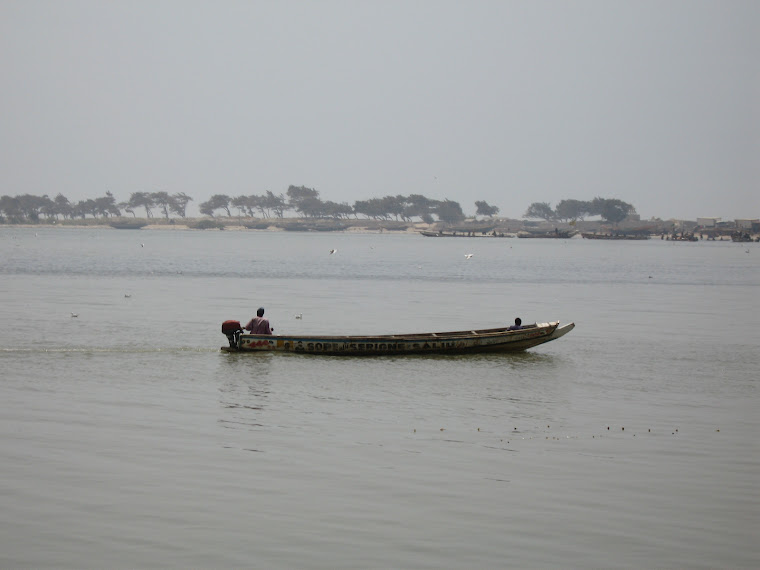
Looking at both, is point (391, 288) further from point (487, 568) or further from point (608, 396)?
point (487, 568)

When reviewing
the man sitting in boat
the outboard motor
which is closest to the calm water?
the outboard motor

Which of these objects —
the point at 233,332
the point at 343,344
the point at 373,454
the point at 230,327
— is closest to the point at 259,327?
the point at 233,332

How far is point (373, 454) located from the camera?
1703 cm

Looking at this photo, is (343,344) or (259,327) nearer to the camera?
(343,344)

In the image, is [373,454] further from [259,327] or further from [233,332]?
[259,327]

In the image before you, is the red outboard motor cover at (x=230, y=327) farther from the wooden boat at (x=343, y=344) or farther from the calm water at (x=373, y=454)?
the calm water at (x=373, y=454)

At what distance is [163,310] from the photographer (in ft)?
155

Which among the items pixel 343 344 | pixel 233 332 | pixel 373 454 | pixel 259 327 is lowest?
pixel 373 454

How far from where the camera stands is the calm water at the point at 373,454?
12406mm

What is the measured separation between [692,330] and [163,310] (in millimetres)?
27141

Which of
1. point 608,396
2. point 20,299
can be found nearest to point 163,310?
point 20,299

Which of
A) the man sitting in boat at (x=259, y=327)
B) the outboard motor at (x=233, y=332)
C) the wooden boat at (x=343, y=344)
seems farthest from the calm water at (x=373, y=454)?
the man sitting in boat at (x=259, y=327)

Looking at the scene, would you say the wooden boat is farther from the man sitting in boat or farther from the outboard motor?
the man sitting in boat

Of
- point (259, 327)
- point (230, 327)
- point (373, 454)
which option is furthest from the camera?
point (259, 327)
